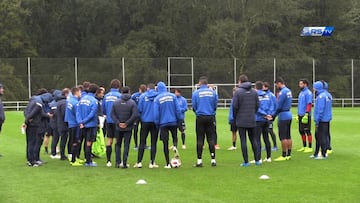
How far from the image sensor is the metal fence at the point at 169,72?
41.8 m

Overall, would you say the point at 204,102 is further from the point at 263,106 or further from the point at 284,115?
the point at 284,115

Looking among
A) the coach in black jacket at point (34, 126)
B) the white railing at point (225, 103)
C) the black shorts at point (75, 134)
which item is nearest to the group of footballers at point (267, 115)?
the black shorts at point (75, 134)

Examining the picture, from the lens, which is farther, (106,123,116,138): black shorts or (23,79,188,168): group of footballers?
(106,123,116,138): black shorts

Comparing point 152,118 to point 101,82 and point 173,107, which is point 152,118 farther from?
point 101,82

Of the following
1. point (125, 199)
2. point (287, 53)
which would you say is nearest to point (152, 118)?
point (125, 199)

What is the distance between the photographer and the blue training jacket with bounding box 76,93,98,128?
1284 cm

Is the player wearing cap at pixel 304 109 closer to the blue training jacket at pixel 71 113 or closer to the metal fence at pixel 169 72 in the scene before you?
the blue training jacket at pixel 71 113

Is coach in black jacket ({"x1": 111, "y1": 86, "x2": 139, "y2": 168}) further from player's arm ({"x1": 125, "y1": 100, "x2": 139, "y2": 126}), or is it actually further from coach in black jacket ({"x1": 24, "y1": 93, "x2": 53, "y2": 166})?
coach in black jacket ({"x1": 24, "y1": 93, "x2": 53, "y2": 166})

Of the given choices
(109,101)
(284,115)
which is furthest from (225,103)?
(109,101)

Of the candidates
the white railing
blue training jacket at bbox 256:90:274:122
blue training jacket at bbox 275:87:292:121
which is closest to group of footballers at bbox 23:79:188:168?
blue training jacket at bbox 256:90:274:122

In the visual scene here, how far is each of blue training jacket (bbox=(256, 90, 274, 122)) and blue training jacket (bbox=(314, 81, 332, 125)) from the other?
3.41 feet

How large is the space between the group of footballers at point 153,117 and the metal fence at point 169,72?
28.2 meters

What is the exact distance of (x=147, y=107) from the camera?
12.7 meters

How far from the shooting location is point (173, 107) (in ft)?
41.0
